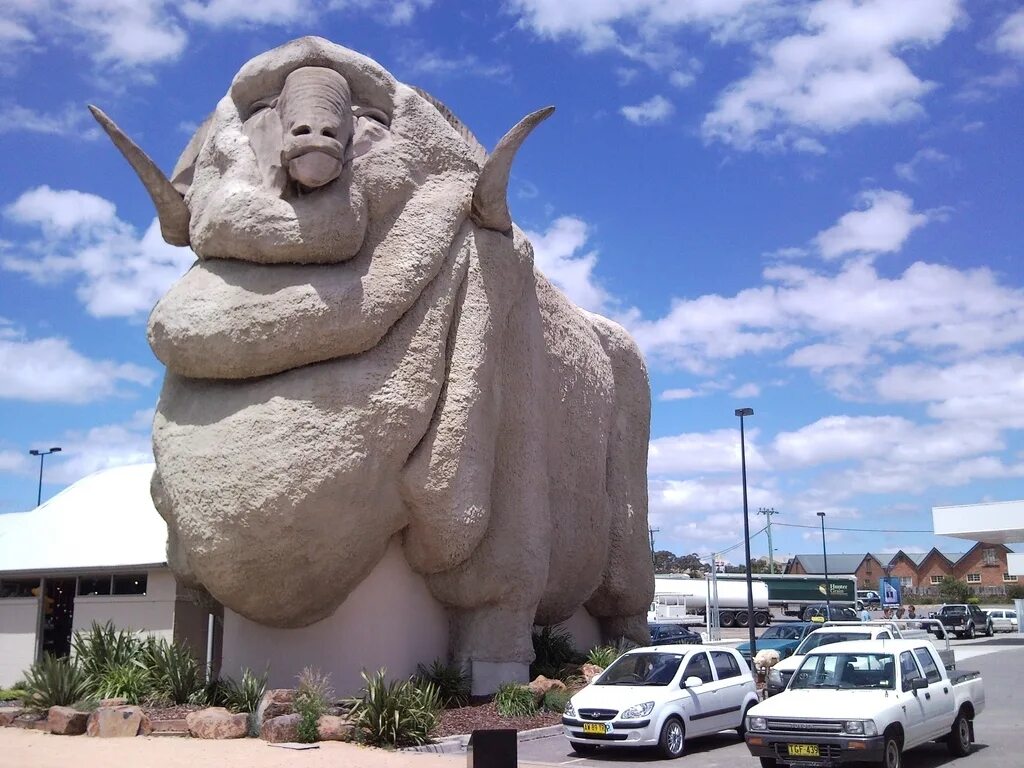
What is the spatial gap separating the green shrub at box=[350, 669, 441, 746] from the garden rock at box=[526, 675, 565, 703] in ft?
7.31

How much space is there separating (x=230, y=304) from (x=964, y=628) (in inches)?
1721

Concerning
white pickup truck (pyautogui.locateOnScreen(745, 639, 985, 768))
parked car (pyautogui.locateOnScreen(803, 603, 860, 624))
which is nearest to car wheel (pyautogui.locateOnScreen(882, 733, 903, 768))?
white pickup truck (pyautogui.locateOnScreen(745, 639, 985, 768))

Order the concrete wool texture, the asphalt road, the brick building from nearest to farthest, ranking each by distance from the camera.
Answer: the asphalt road, the concrete wool texture, the brick building

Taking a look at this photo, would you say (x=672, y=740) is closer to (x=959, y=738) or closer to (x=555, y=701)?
(x=555, y=701)

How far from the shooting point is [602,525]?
1836cm

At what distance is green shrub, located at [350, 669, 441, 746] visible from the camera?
39.1 ft

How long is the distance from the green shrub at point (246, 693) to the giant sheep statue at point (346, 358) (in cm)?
74

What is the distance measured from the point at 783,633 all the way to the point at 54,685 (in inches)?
730

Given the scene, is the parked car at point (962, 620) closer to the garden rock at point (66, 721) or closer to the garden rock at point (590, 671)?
the garden rock at point (590, 671)

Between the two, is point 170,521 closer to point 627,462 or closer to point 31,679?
point 31,679

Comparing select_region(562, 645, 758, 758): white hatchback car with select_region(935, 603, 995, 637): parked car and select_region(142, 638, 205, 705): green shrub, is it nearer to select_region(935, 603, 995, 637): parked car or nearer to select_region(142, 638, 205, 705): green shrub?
select_region(142, 638, 205, 705): green shrub

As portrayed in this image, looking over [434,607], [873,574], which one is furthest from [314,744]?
[873,574]

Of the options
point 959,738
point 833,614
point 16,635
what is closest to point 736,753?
point 959,738

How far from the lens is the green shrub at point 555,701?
14.5 m
